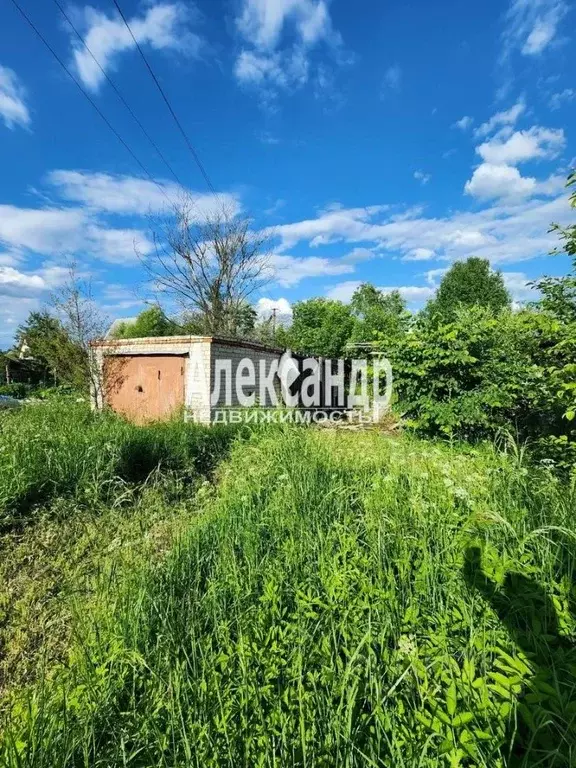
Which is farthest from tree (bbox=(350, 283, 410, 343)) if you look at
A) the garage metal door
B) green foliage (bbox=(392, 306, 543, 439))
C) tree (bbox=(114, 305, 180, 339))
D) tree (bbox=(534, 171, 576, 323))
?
tree (bbox=(114, 305, 180, 339))

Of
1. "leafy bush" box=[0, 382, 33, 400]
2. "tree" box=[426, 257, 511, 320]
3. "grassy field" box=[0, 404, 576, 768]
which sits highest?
"tree" box=[426, 257, 511, 320]

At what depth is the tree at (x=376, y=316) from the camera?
7523 millimetres

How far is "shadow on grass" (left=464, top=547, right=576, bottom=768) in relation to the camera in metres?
1.22

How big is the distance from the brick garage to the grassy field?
6.64m

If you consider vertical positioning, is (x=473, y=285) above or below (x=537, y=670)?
above

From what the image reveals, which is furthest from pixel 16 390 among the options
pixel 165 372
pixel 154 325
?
pixel 165 372

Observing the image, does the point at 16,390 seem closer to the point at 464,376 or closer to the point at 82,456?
the point at 82,456

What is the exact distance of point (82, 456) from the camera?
4.99m

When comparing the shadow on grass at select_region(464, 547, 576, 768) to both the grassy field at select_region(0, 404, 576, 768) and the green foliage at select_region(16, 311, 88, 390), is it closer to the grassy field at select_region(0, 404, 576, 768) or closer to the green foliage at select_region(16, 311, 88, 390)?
the grassy field at select_region(0, 404, 576, 768)

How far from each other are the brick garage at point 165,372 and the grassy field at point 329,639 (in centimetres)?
664

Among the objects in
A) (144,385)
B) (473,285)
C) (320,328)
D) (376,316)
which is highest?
(473,285)

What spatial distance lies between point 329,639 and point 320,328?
22001 millimetres

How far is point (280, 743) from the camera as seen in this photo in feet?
4.64

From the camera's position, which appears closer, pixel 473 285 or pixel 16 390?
pixel 16 390
